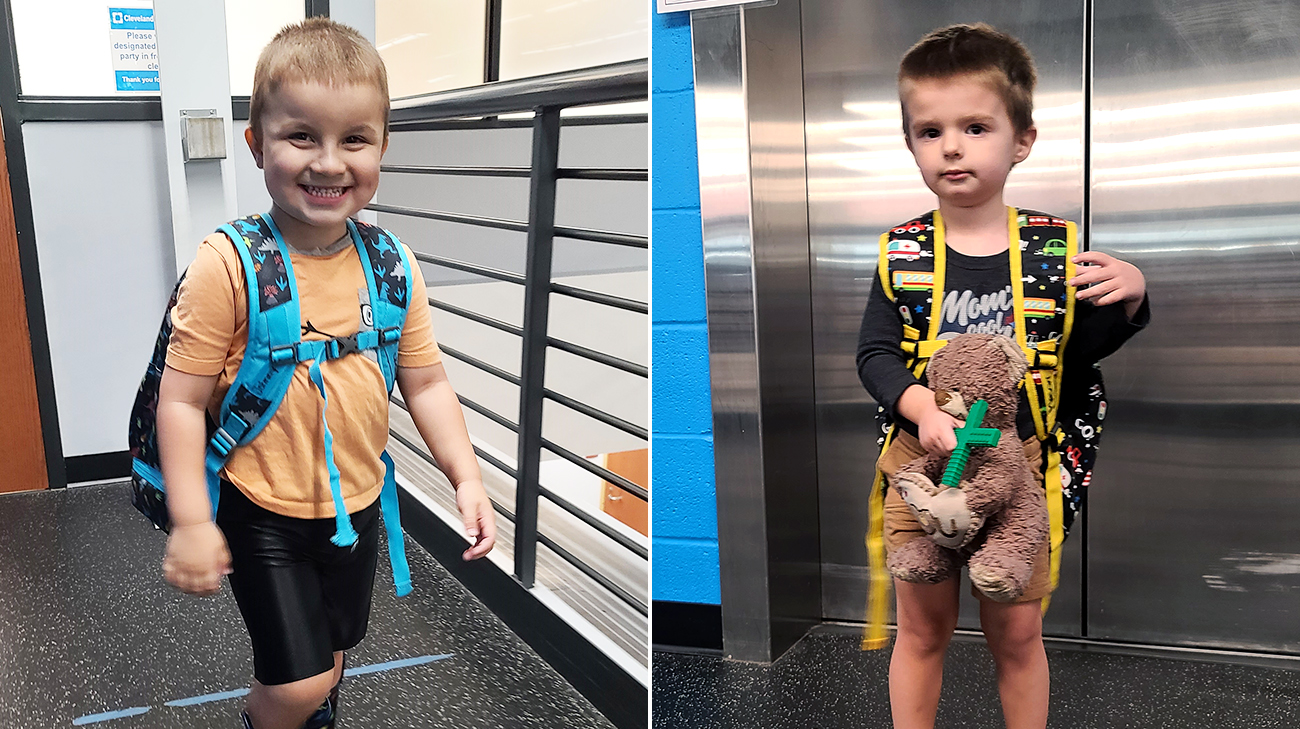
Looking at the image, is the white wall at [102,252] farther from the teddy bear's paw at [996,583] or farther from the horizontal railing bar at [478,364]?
the teddy bear's paw at [996,583]

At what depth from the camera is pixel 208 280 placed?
82cm

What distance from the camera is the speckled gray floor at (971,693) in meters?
1.61

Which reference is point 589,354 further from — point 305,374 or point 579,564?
point 305,374

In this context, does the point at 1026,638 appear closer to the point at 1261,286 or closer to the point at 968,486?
the point at 968,486

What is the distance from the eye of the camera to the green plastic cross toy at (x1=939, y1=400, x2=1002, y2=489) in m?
1.07

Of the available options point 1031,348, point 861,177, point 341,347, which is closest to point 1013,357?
point 1031,348

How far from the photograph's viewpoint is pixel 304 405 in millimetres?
873

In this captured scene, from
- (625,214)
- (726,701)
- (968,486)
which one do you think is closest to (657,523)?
(726,701)

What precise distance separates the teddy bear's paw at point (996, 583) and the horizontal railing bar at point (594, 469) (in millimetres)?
621

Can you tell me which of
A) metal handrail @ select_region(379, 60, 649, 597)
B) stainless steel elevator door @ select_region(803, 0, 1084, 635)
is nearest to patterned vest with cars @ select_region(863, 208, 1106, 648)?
metal handrail @ select_region(379, 60, 649, 597)

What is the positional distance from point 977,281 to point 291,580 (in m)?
0.82

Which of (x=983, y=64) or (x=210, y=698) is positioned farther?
(x=983, y=64)

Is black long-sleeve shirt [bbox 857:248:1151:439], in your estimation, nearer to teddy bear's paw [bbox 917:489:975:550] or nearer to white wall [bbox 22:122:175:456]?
teddy bear's paw [bbox 917:489:975:550]

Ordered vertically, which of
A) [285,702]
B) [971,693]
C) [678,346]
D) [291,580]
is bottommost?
[971,693]
